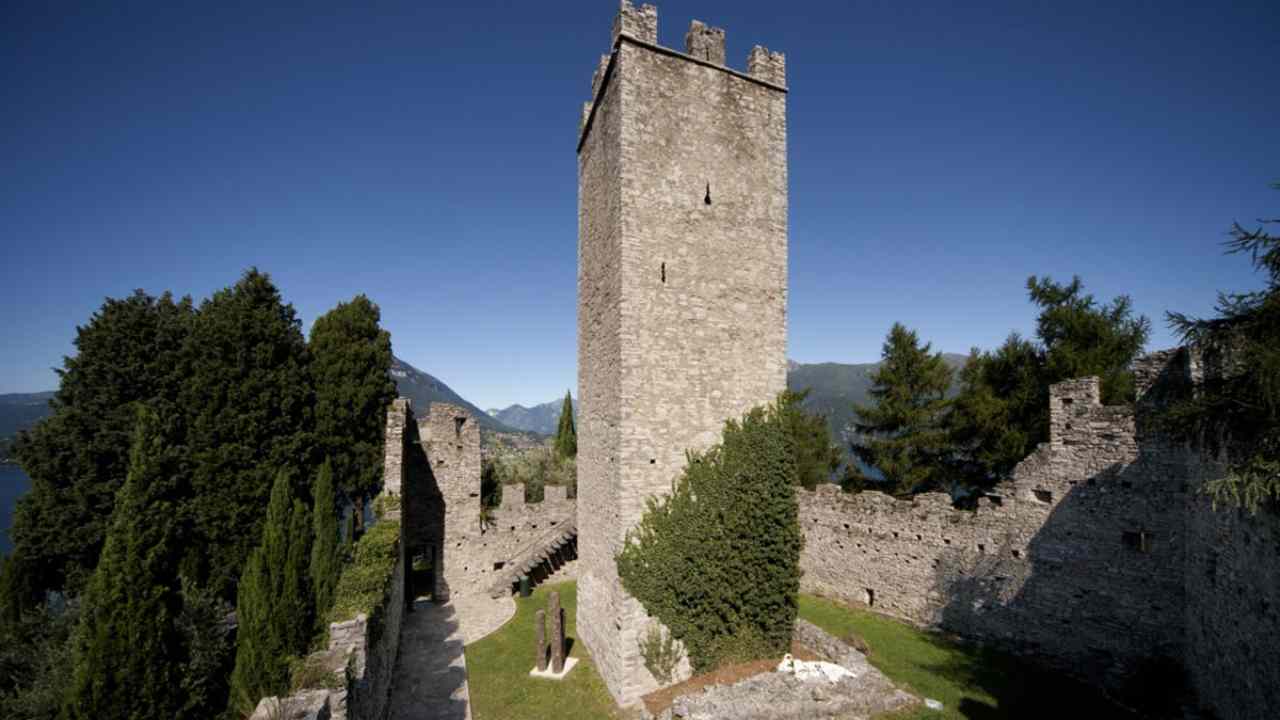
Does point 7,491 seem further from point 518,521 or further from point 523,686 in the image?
point 523,686

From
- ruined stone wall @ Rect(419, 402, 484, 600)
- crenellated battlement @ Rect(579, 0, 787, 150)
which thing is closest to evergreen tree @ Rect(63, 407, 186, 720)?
ruined stone wall @ Rect(419, 402, 484, 600)

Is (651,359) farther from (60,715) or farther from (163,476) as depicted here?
(163,476)

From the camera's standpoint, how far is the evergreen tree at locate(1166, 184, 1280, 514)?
19.4ft

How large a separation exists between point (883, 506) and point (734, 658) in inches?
288

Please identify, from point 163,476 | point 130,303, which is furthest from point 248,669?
point 130,303

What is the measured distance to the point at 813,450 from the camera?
26.6 metres

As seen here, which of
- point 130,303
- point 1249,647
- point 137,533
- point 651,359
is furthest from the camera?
point 130,303

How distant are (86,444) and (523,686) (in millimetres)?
14709

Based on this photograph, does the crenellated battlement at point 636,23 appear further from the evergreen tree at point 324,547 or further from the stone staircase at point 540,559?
the stone staircase at point 540,559

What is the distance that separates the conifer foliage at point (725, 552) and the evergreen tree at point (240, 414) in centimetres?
1244

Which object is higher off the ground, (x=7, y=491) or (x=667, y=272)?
(x=667, y=272)

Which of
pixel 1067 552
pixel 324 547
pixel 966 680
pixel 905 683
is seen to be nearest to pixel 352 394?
pixel 324 547

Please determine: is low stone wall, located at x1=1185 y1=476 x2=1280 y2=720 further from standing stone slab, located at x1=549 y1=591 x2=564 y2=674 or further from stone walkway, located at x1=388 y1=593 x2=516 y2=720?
stone walkway, located at x1=388 y1=593 x2=516 y2=720

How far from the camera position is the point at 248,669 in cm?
1125
